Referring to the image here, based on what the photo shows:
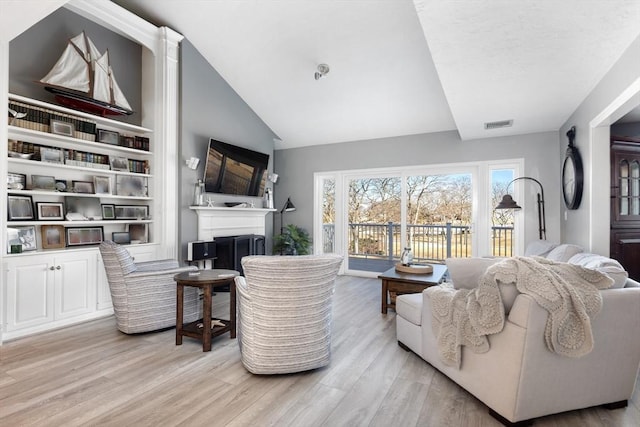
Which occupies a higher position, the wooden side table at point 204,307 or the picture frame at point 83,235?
the picture frame at point 83,235

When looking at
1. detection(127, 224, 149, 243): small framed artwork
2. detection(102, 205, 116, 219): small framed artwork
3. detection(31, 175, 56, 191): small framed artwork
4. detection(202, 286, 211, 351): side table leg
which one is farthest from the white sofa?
detection(31, 175, 56, 191): small framed artwork

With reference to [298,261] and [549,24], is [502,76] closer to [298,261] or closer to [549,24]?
[549,24]

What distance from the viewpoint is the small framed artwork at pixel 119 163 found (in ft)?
12.7

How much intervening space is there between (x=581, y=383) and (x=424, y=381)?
88cm

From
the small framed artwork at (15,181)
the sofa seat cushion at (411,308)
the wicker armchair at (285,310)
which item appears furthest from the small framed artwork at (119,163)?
the sofa seat cushion at (411,308)

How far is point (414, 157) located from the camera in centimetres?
558

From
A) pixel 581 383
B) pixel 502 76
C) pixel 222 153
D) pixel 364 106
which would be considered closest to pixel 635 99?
pixel 502 76

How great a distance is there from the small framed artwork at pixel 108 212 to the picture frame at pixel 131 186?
0.60 ft

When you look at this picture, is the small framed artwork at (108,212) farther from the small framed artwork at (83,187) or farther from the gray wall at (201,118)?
the gray wall at (201,118)

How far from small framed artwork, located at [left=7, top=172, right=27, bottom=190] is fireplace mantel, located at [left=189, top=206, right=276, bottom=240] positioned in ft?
5.68

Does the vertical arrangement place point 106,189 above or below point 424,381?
above

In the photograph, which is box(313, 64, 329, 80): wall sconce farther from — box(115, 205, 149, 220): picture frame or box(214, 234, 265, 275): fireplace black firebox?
box(115, 205, 149, 220): picture frame

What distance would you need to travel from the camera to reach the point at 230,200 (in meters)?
5.29

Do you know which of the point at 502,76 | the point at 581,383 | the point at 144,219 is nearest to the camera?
the point at 581,383
